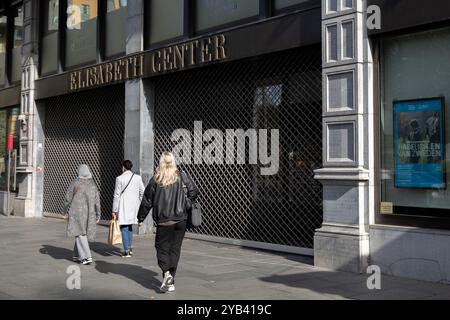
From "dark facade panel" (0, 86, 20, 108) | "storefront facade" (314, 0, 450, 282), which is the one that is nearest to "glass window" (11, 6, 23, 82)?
"dark facade panel" (0, 86, 20, 108)

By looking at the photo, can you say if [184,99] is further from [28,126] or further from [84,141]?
[28,126]

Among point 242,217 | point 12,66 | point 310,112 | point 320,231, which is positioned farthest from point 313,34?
point 12,66

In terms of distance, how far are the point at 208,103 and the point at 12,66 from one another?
408 inches

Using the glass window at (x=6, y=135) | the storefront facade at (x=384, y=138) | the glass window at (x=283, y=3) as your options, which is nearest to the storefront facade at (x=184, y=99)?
the glass window at (x=283, y=3)

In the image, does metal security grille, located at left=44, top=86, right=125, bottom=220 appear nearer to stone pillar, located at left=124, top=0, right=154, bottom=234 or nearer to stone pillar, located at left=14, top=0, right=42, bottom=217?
stone pillar, located at left=14, top=0, right=42, bottom=217

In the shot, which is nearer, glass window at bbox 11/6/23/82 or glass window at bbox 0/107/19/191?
glass window at bbox 0/107/19/191

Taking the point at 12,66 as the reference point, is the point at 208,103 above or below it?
below

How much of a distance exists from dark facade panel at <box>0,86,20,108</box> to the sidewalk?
8.58m

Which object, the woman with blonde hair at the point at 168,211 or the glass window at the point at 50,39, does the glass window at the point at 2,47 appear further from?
the woman with blonde hair at the point at 168,211

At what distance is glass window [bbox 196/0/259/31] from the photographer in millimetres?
10545

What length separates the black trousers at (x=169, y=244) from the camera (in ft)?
21.5

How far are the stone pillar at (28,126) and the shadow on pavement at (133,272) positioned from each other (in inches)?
354

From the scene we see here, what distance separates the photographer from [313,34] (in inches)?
348
